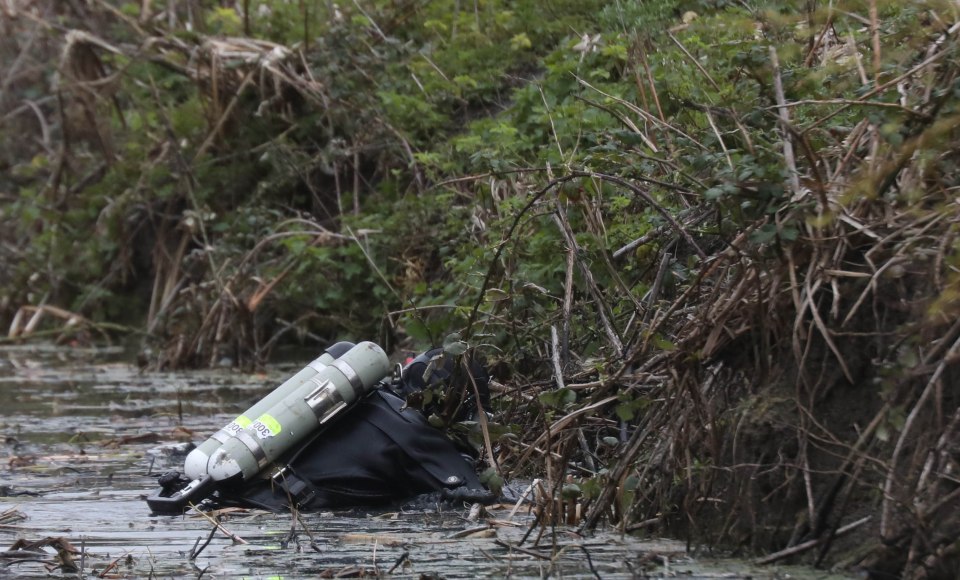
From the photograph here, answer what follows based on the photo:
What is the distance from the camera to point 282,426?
4969 mm

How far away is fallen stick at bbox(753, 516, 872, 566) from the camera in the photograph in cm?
371

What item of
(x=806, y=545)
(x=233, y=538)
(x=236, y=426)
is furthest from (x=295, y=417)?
(x=806, y=545)

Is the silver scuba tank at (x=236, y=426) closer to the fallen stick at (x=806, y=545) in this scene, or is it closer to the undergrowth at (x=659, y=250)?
the undergrowth at (x=659, y=250)

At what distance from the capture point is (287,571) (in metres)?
3.86

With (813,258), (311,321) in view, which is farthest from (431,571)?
(311,321)

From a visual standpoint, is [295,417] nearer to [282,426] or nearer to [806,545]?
[282,426]

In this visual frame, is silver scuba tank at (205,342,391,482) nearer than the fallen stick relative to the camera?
No

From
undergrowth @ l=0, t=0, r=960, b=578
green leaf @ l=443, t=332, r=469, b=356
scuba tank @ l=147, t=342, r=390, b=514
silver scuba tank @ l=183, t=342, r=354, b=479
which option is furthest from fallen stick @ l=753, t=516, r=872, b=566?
silver scuba tank @ l=183, t=342, r=354, b=479

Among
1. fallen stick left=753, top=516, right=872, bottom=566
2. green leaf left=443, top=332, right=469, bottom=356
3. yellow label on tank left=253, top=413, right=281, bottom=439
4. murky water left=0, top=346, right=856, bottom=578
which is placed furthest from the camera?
yellow label on tank left=253, top=413, right=281, bottom=439

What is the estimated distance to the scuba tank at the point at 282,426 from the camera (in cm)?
491

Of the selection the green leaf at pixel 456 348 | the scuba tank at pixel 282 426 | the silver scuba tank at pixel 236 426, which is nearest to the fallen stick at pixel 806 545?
the green leaf at pixel 456 348

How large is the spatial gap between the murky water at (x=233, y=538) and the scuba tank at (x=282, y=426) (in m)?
0.11

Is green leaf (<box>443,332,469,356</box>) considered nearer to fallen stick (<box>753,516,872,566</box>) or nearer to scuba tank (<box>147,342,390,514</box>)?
scuba tank (<box>147,342,390,514</box>)

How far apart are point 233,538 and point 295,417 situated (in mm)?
733
